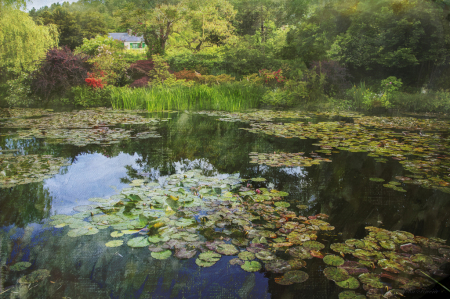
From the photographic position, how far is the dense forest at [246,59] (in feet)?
27.7

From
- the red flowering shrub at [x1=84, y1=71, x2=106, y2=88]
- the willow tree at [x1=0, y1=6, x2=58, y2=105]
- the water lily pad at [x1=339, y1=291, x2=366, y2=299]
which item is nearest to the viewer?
the water lily pad at [x1=339, y1=291, x2=366, y2=299]

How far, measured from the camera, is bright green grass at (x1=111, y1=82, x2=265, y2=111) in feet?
24.9

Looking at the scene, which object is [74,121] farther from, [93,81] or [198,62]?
[198,62]

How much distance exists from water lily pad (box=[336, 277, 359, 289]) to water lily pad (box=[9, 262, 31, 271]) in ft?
4.59

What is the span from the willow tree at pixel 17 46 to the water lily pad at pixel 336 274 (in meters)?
10.4

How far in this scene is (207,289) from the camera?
121 centimetres

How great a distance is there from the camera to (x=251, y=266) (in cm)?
135

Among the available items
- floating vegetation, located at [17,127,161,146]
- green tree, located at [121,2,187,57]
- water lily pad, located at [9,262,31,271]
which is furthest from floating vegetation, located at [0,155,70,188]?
green tree, located at [121,2,187,57]

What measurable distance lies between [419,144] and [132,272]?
410 cm

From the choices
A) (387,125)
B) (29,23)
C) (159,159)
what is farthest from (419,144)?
(29,23)

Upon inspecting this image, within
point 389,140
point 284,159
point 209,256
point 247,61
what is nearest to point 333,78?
point 247,61

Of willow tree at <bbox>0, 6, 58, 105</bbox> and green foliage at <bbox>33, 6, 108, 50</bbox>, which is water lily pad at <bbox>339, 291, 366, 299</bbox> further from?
green foliage at <bbox>33, 6, 108, 50</bbox>

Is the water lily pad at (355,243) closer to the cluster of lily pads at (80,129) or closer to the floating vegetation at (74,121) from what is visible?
the cluster of lily pads at (80,129)

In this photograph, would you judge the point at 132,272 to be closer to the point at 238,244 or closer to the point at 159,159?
the point at 238,244
